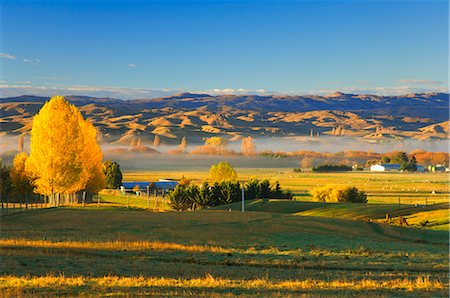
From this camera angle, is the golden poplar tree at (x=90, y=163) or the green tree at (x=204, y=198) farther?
the green tree at (x=204, y=198)

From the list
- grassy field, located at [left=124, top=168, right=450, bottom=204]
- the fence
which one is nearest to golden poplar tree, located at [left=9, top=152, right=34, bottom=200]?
the fence

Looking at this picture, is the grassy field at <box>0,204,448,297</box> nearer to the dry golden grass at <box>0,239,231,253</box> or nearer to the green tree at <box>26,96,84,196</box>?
the dry golden grass at <box>0,239,231,253</box>

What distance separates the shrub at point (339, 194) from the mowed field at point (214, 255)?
33.1 metres

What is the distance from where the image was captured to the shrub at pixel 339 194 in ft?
374

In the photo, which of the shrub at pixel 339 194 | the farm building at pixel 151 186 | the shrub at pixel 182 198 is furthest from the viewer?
the farm building at pixel 151 186

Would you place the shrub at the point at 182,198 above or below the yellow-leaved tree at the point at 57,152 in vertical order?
below

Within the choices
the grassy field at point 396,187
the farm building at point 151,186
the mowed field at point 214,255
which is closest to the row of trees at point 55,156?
the mowed field at point 214,255

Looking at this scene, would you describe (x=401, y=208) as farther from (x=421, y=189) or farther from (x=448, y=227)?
(x=421, y=189)

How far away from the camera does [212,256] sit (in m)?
40.0

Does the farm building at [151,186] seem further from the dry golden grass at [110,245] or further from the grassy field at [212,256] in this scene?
the dry golden grass at [110,245]

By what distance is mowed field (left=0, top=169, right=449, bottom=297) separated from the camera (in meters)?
26.8

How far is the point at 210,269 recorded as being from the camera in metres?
34.1

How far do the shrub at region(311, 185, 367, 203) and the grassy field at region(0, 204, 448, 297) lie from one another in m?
47.3

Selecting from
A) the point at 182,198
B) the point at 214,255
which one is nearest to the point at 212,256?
the point at 214,255
